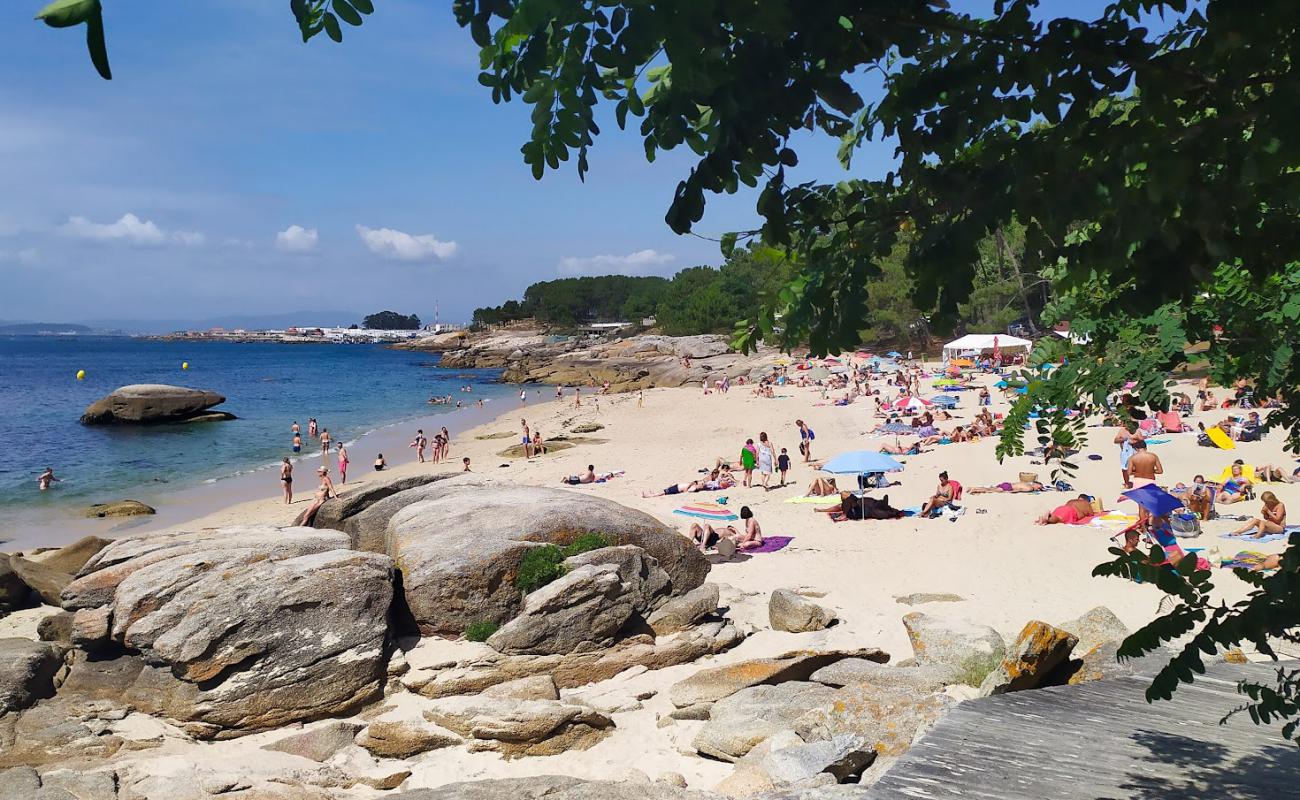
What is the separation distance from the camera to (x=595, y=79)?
233 cm

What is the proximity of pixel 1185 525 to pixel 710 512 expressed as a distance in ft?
28.0

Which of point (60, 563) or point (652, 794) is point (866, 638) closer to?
point (652, 794)

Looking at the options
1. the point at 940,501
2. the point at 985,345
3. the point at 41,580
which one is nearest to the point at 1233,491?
the point at 940,501

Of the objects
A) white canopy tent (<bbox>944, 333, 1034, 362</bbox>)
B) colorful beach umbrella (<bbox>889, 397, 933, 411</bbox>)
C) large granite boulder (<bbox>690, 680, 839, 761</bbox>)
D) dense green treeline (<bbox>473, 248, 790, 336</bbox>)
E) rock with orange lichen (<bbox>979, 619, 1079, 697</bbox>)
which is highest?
dense green treeline (<bbox>473, 248, 790, 336</bbox>)

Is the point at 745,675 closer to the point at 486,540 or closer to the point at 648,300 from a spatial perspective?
the point at 486,540

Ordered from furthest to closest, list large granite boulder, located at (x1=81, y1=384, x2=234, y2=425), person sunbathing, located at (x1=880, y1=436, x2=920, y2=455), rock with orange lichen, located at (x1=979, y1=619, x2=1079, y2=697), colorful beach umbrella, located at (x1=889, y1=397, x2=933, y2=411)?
large granite boulder, located at (x1=81, y1=384, x2=234, y2=425) < colorful beach umbrella, located at (x1=889, y1=397, x2=933, y2=411) < person sunbathing, located at (x1=880, y1=436, x2=920, y2=455) < rock with orange lichen, located at (x1=979, y1=619, x2=1079, y2=697)

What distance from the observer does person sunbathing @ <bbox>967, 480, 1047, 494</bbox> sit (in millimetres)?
17312

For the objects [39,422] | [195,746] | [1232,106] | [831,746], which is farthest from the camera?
[39,422]

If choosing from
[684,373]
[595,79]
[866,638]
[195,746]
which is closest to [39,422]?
[684,373]

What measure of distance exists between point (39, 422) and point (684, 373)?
123 ft

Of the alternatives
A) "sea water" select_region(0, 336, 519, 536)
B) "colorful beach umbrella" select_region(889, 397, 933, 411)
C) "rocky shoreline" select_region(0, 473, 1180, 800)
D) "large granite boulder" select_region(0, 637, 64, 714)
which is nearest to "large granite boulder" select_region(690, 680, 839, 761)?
"rocky shoreline" select_region(0, 473, 1180, 800)

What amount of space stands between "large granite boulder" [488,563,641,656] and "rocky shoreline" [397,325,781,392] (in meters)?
32.4

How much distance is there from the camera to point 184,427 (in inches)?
1710

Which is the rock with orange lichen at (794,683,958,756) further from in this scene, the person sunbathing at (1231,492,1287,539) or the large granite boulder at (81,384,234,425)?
the large granite boulder at (81,384,234,425)
